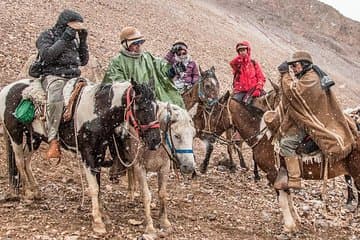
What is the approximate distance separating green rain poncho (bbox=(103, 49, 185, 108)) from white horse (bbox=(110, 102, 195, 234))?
2.82 feet

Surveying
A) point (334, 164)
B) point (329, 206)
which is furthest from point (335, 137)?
point (329, 206)

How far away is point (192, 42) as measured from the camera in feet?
87.0

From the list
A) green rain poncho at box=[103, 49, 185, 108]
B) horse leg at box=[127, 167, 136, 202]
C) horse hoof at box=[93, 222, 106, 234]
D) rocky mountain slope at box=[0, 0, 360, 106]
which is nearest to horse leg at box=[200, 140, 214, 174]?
horse leg at box=[127, 167, 136, 202]

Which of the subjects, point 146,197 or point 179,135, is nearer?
point 179,135

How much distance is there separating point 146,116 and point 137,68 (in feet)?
4.86

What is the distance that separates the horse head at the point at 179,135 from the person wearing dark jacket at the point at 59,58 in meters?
1.43

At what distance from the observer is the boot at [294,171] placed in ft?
25.5

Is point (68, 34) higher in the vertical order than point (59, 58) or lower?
higher

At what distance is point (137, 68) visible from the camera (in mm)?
8180

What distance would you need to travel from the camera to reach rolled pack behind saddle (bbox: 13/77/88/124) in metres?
7.69

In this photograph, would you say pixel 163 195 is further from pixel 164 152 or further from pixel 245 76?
pixel 245 76

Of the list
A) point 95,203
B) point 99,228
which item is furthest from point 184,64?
point 99,228

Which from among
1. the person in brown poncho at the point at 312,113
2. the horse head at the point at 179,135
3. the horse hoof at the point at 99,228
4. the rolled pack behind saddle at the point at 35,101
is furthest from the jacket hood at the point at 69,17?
the person in brown poncho at the point at 312,113

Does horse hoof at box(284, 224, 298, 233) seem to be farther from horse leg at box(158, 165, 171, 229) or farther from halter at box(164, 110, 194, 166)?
halter at box(164, 110, 194, 166)
